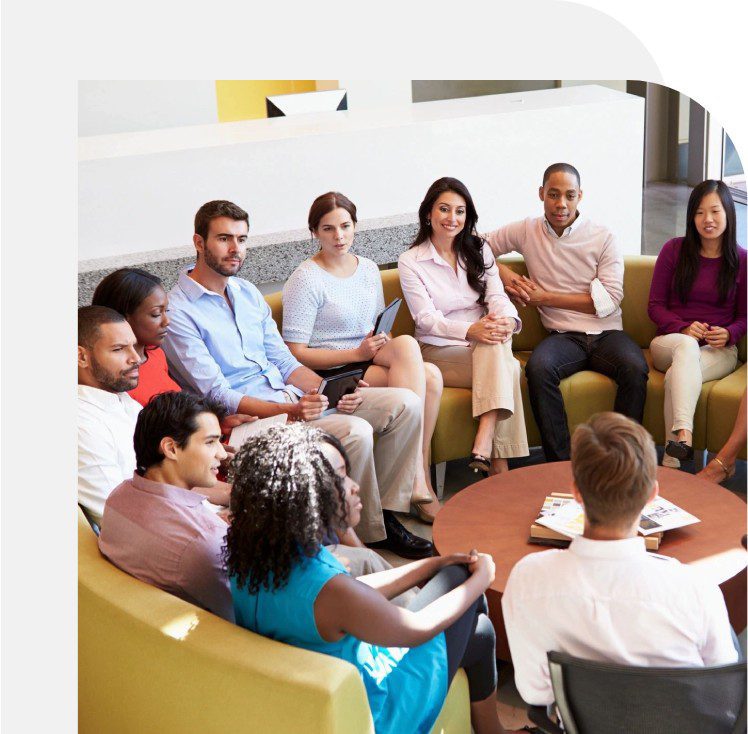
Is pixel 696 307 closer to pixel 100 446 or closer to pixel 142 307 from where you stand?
pixel 142 307

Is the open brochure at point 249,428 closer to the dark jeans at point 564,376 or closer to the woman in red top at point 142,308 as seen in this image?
the woman in red top at point 142,308

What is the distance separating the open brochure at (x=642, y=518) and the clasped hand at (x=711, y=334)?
3.55 feet

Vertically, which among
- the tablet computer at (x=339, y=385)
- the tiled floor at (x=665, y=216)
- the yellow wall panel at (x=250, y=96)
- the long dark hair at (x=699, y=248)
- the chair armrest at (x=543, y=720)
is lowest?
the chair armrest at (x=543, y=720)

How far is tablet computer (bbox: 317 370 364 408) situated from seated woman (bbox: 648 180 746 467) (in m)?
1.18

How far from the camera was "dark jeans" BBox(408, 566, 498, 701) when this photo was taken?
7.17 ft

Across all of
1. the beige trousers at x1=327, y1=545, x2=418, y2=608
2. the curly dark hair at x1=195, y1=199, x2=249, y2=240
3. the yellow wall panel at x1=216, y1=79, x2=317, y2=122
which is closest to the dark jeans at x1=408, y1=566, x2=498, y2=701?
the beige trousers at x1=327, y1=545, x2=418, y2=608

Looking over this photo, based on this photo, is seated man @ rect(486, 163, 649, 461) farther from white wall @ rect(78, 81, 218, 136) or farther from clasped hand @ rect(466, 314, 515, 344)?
white wall @ rect(78, 81, 218, 136)

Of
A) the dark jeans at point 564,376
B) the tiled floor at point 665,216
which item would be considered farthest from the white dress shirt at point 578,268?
the tiled floor at point 665,216

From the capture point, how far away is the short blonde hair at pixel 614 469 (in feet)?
5.88

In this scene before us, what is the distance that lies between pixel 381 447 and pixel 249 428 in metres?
0.51

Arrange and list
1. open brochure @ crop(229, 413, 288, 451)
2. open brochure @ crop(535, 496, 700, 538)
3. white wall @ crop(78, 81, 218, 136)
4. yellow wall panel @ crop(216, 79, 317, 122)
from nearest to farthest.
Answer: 1. open brochure @ crop(535, 496, 700, 538)
2. open brochure @ crop(229, 413, 288, 451)
3. white wall @ crop(78, 81, 218, 136)
4. yellow wall panel @ crop(216, 79, 317, 122)

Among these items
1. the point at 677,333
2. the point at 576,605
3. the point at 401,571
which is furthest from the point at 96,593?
the point at 677,333

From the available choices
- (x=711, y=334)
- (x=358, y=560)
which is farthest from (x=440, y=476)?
A: (x=358, y=560)

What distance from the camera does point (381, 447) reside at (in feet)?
11.7
